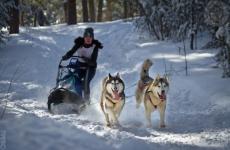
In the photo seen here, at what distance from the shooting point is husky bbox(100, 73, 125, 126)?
30.4ft

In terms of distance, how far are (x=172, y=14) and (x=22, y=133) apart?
14.0 metres

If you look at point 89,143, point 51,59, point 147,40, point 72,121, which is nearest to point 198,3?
point 147,40

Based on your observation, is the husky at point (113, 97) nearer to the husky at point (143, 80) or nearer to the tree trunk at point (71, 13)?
the husky at point (143, 80)

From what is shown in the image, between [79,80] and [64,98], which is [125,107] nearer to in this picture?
[79,80]

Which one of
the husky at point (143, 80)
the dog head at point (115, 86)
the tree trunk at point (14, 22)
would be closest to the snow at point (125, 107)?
the husky at point (143, 80)

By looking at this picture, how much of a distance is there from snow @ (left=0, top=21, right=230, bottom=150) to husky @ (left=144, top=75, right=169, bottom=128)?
1.11ft

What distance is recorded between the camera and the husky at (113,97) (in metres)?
9.27

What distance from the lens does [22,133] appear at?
24.0 feet

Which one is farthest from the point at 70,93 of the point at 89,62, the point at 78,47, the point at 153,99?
the point at 153,99

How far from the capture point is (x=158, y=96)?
30.5 ft

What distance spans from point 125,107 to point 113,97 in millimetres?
2576

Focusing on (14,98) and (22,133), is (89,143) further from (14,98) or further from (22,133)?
(14,98)

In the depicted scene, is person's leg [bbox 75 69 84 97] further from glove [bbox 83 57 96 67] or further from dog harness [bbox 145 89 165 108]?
dog harness [bbox 145 89 165 108]

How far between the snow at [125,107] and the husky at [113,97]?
29cm
